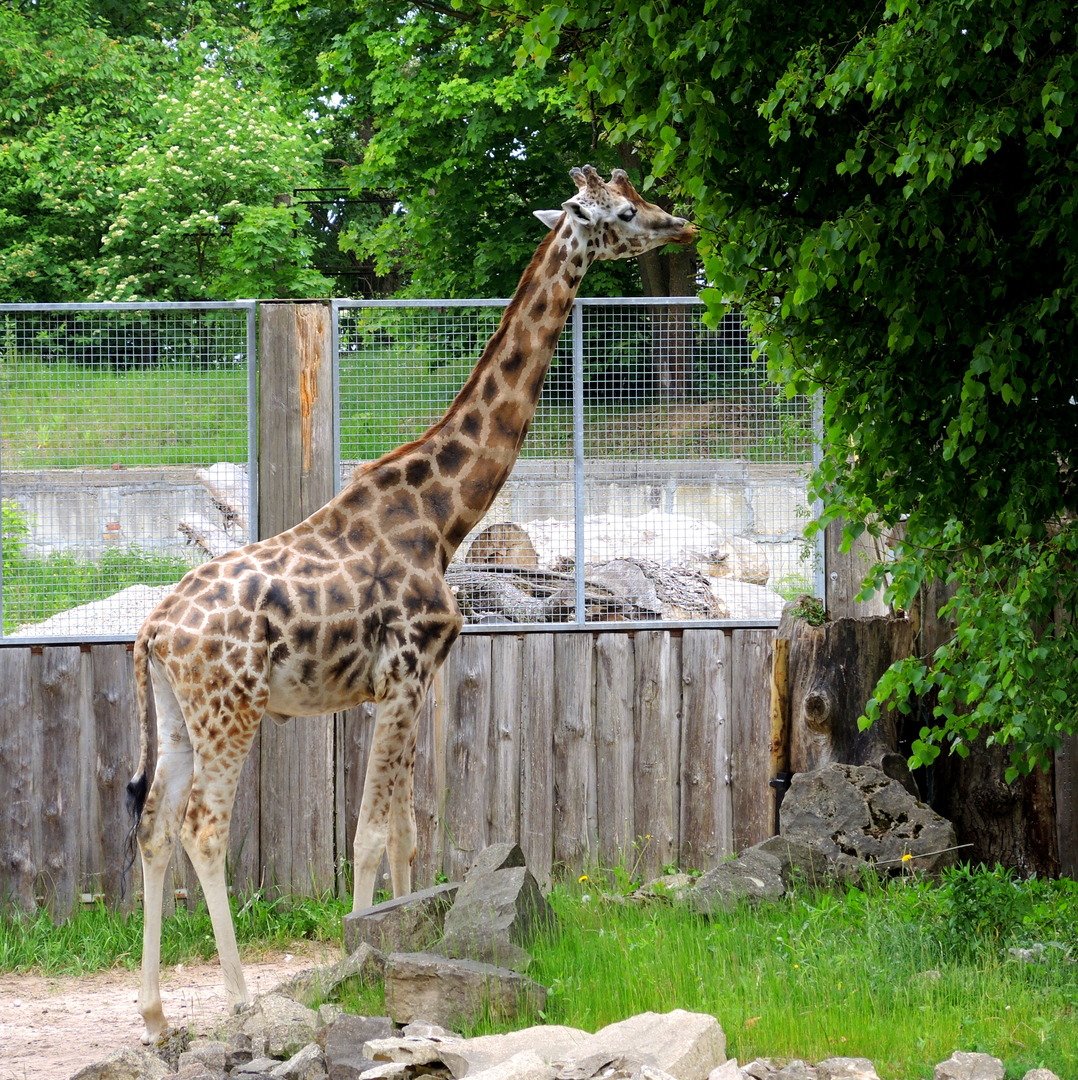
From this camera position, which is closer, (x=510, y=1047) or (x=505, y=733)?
(x=510, y=1047)

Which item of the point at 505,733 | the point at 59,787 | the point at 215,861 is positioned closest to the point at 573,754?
the point at 505,733

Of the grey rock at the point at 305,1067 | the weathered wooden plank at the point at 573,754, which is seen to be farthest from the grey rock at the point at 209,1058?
the weathered wooden plank at the point at 573,754

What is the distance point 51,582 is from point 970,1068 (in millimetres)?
5472

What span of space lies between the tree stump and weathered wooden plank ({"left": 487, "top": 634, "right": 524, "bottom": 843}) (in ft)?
4.93

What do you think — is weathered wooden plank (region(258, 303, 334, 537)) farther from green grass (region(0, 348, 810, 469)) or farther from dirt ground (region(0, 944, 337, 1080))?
dirt ground (region(0, 944, 337, 1080))

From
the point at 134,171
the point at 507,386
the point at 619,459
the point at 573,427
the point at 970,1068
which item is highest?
the point at 134,171

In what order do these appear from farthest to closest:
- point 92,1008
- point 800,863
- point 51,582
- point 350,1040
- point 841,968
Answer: point 51,582 → point 800,863 → point 92,1008 → point 841,968 → point 350,1040

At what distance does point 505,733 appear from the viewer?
7.95 metres

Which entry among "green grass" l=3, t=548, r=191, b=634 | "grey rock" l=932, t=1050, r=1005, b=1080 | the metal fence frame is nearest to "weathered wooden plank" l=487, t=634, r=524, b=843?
the metal fence frame

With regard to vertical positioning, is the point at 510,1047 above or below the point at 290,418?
below

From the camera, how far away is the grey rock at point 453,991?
516cm

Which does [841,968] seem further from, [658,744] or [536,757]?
[536,757]

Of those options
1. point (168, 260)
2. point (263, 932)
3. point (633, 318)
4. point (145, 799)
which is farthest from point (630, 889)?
point (168, 260)

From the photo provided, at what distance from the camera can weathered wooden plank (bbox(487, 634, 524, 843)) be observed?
7945 mm
